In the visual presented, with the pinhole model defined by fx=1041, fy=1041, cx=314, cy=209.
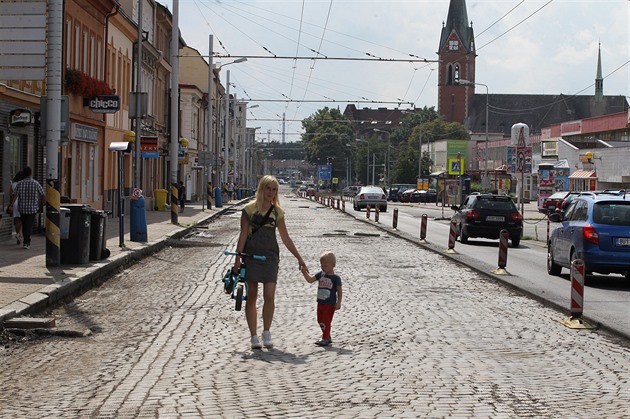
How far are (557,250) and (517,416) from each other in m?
12.5

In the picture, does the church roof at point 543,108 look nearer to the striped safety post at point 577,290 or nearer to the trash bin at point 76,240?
the trash bin at point 76,240

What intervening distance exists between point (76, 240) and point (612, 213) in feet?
30.4

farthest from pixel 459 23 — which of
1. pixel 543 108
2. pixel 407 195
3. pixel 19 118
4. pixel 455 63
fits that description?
pixel 19 118

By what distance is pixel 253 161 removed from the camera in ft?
523

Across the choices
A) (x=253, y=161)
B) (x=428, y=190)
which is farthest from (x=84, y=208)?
(x=253, y=161)

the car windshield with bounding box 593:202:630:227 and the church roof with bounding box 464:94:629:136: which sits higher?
the church roof with bounding box 464:94:629:136

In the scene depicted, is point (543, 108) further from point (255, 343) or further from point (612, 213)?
point (255, 343)

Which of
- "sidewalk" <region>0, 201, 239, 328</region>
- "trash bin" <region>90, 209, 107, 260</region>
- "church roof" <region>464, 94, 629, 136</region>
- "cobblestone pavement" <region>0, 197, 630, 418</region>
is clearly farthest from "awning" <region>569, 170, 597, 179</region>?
→ "church roof" <region>464, 94, 629, 136</region>

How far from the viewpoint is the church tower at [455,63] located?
457ft

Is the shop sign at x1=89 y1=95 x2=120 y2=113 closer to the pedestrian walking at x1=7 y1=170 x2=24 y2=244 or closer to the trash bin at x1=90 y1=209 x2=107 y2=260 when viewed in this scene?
the pedestrian walking at x1=7 y1=170 x2=24 y2=244

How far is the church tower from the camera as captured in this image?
139m

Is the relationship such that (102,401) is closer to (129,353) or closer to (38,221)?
(129,353)

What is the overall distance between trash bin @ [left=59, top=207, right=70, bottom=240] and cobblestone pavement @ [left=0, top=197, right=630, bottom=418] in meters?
1.93

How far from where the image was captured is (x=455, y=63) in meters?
145
